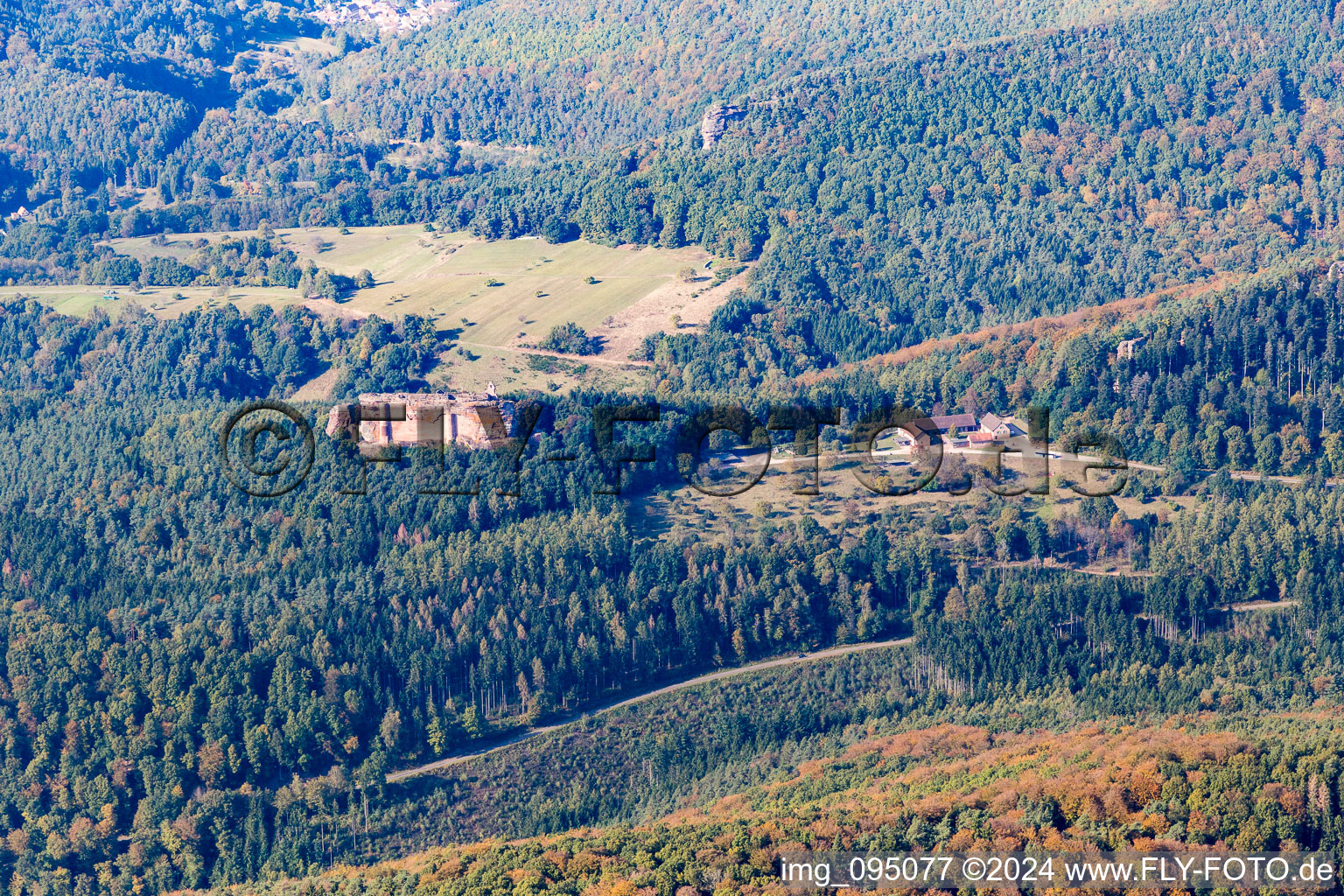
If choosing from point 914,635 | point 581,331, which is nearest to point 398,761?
point 914,635

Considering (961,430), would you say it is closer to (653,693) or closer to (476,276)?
(653,693)

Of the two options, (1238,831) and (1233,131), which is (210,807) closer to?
(1238,831)

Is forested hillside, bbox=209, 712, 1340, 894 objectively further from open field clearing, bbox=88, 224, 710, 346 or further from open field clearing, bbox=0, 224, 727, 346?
open field clearing, bbox=0, 224, 727, 346

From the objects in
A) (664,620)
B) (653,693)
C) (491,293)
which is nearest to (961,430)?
(664,620)

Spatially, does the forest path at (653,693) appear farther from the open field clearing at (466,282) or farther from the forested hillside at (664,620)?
the open field clearing at (466,282)

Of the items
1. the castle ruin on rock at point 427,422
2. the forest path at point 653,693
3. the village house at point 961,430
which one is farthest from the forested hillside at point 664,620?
the village house at point 961,430

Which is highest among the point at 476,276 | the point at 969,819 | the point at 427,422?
the point at 476,276

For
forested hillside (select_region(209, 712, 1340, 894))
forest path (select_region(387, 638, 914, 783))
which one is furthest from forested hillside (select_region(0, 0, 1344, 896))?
forest path (select_region(387, 638, 914, 783))
